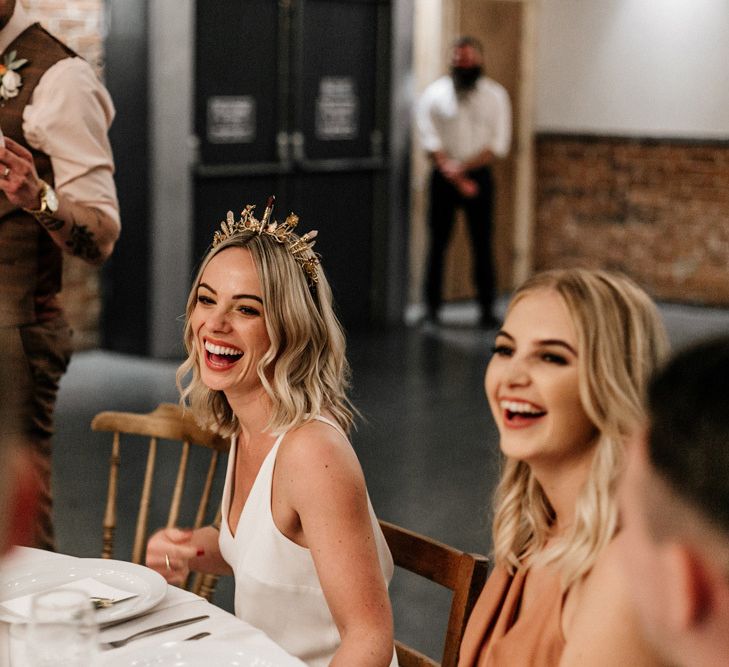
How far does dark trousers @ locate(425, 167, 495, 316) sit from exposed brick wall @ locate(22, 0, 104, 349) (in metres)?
2.49

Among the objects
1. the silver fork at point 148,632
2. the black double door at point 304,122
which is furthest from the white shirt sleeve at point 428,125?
the silver fork at point 148,632

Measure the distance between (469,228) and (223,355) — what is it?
6.87 metres

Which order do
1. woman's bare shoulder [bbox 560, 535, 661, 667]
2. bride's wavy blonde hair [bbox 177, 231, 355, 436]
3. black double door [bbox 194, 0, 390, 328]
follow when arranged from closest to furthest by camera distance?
1. woman's bare shoulder [bbox 560, 535, 661, 667]
2. bride's wavy blonde hair [bbox 177, 231, 355, 436]
3. black double door [bbox 194, 0, 390, 328]

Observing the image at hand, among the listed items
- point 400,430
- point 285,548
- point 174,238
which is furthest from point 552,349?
point 174,238

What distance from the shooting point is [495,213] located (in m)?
10.4

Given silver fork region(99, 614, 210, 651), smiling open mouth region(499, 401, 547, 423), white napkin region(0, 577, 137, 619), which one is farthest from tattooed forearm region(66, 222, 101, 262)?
smiling open mouth region(499, 401, 547, 423)

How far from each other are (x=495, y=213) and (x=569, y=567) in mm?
8785

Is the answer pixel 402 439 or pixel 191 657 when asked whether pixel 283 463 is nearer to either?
pixel 191 657

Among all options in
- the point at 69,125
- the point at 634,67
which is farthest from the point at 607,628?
the point at 634,67

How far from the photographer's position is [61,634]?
143 centimetres

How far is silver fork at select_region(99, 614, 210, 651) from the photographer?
6.41 feet

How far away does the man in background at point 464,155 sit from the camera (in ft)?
29.4

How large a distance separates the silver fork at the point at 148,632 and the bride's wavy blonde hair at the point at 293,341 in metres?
0.45

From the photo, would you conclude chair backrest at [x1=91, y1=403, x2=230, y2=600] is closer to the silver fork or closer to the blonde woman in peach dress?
the silver fork
